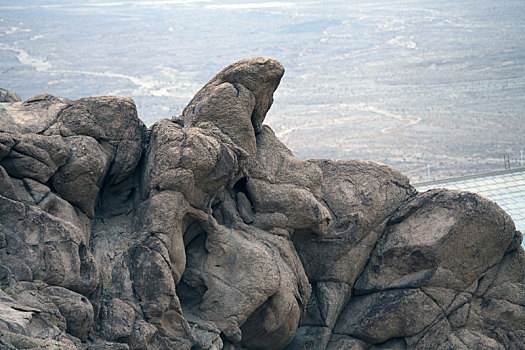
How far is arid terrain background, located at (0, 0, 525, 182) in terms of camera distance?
9925cm

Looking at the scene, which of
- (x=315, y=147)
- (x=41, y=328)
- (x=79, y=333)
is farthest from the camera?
(x=315, y=147)

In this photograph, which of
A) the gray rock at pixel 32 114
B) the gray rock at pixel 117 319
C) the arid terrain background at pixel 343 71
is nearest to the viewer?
the gray rock at pixel 117 319

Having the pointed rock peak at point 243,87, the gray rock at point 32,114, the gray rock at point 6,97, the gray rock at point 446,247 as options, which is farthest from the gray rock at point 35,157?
the gray rock at point 446,247

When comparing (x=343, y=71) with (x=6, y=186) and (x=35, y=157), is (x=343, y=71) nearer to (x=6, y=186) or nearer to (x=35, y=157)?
(x=35, y=157)

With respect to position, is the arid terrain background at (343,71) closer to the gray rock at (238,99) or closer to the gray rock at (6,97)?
the gray rock at (238,99)

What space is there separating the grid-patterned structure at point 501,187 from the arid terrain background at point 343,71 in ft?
109

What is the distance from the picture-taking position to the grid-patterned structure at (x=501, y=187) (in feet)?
139

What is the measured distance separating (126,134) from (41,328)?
7.88m

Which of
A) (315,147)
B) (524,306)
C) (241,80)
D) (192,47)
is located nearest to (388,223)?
(524,306)

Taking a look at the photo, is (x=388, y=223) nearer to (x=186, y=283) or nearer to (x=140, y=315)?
(x=186, y=283)

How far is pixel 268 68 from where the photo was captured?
76.7 ft

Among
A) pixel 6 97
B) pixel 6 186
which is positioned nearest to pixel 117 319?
pixel 6 186

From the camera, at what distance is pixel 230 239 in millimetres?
21359

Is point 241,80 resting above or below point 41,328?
above
